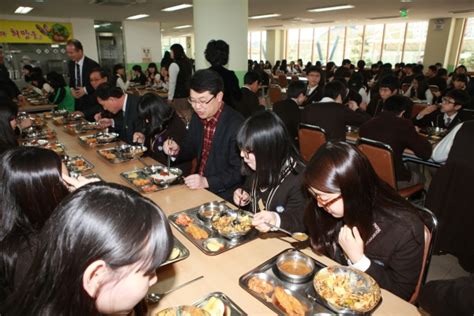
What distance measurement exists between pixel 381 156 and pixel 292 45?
15.1 metres

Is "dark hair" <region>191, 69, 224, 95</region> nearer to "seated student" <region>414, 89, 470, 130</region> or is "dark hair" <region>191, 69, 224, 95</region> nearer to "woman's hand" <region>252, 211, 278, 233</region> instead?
"woman's hand" <region>252, 211, 278, 233</region>

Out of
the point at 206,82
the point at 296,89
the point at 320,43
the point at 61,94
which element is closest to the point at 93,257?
the point at 206,82

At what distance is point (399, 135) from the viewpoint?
9.04ft

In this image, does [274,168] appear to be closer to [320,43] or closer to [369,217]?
[369,217]

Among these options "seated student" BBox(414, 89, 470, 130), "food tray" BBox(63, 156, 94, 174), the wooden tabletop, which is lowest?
the wooden tabletop

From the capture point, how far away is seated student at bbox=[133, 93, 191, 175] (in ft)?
8.77

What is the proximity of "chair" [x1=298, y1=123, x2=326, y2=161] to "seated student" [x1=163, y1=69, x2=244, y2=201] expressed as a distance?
1.04 metres

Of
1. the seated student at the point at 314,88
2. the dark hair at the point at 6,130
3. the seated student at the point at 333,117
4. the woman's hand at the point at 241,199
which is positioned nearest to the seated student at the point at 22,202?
the woman's hand at the point at 241,199

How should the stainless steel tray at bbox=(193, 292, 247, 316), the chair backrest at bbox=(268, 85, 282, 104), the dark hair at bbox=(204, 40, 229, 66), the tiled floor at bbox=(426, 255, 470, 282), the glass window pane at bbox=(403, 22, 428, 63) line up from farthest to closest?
1. the glass window pane at bbox=(403, 22, 428, 63)
2. the chair backrest at bbox=(268, 85, 282, 104)
3. the dark hair at bbox=(204, 40, 229, 66)
4. the tiled floor at bbox=(426, 255, 470, 282)
5. the stainless steel tray at bbox=(193, 292, 247, 316)

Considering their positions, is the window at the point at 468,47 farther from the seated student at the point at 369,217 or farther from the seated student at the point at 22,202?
the seated student at the point at 22,202

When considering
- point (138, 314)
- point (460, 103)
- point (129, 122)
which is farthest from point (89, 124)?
point (460, 103)

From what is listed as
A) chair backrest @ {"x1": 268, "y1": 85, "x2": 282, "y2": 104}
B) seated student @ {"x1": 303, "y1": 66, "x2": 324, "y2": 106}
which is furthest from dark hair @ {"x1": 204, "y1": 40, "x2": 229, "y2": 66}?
chair backrest @ {"x1": 268, "y1": 85, "x2": 282, "y2": 104}

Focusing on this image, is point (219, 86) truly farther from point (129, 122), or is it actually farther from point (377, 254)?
point (129, 122)

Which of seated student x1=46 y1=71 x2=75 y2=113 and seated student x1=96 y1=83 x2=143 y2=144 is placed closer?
seated student x1=96 y1=83 x2=143 y2=144
